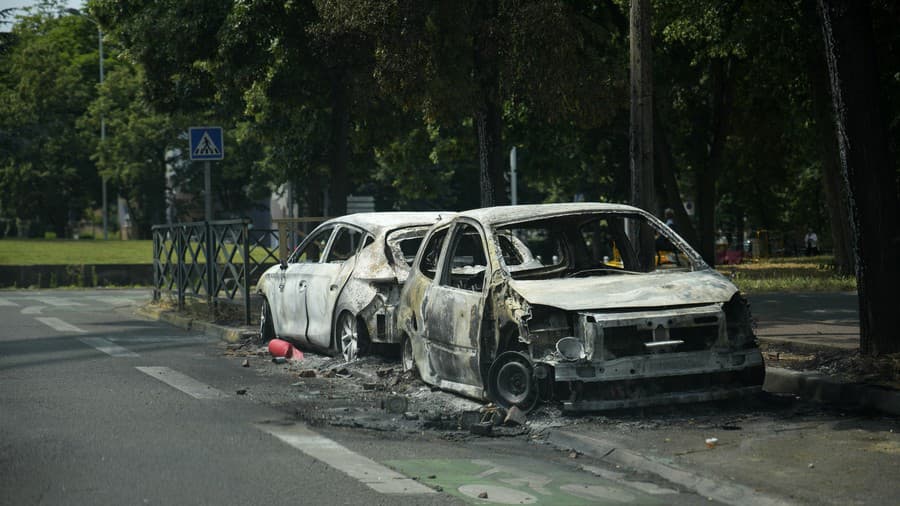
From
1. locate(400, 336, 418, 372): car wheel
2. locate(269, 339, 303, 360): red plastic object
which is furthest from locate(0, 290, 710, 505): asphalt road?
locate(269, 339, 303, 360): red plastic object

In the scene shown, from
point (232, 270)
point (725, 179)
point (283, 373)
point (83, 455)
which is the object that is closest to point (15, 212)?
point (725, 179)

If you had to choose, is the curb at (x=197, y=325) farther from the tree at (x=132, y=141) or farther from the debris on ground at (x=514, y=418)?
the tree at (x=132, y=141)

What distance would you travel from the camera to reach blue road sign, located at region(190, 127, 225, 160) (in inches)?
759

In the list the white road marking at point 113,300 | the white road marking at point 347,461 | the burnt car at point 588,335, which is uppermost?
the burnt car at point 588,335

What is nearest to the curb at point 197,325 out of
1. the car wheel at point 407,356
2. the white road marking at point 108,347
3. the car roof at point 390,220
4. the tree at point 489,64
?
the white road marking at point 108,347

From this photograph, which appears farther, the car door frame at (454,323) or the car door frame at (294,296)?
the car door frame at (294,296)

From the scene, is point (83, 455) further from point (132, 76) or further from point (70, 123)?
point (70, 123)

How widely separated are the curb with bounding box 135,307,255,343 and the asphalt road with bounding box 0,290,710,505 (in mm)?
4020

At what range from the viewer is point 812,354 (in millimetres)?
11359

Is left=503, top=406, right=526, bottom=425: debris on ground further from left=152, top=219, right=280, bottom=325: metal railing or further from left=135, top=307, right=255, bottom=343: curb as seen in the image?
left=152, top=219, right=280, bottom=325: metal railing

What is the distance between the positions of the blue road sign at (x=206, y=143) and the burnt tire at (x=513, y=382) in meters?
11.2

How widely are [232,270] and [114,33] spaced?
9.22 meters

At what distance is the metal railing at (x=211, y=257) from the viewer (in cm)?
1731

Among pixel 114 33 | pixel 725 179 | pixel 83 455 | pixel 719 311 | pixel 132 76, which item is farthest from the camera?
pixel 132 76
